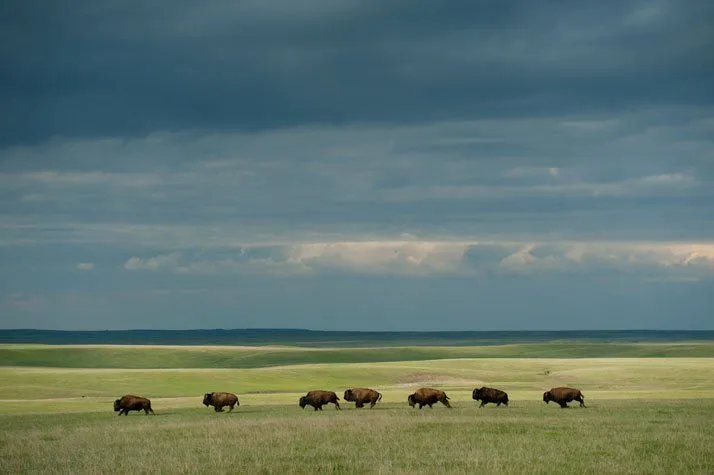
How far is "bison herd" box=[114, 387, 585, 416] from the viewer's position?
43312 millimetres

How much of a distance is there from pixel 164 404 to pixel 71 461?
94.7ft

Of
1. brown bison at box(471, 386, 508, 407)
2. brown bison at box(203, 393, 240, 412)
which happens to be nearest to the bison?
brown bison at box(203, 393, 240, 412)

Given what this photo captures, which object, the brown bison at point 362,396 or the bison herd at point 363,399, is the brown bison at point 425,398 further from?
the brown bison at point 362,396

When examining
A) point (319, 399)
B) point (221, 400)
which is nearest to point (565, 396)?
point (319, 399)

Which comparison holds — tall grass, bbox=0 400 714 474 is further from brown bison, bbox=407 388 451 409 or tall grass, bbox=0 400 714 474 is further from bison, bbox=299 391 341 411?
bison, bbox=299 391 341 411

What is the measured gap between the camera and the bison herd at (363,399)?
142 feet

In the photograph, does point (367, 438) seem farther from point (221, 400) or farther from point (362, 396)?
point (221, 400)

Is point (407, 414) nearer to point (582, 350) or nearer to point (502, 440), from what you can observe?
point (502, 440)

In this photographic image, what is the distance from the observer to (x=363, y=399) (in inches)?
1775

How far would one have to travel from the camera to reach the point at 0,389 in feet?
228

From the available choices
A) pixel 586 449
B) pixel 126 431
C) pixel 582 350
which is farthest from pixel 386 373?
pixel 582 350

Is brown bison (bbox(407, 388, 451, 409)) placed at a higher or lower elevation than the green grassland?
lower

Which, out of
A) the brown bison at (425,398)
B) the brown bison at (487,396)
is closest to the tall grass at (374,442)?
the brown bison at (425,398)

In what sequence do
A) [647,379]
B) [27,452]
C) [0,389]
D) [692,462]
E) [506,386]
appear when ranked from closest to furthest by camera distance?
[692,462] < [27,452] < [0,389] < [506,386] < [647,379]
